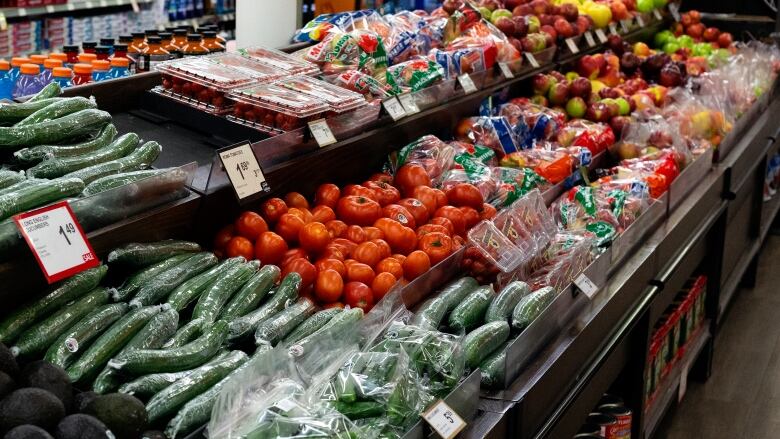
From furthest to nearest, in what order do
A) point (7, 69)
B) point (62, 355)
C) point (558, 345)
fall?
point (7, 69) < point (558, 345) < point (62, 355)

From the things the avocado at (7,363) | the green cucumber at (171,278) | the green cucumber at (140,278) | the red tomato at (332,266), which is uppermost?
the avocado at (7,363)

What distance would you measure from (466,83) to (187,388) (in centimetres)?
214

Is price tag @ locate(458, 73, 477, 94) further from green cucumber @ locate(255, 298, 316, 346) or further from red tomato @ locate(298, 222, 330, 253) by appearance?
green cucumber @ locate(255, 298, 316, 346)

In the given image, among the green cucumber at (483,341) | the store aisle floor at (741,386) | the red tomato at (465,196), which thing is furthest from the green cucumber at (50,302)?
the store aisle floor at (741,386)

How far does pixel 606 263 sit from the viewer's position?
105 inches

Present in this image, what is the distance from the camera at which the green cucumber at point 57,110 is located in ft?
7.11

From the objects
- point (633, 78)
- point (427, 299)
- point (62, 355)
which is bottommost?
point (633, 78)

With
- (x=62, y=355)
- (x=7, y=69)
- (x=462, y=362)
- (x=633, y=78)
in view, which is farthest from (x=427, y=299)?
(x=633, y=78)

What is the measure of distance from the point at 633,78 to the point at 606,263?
103 inches

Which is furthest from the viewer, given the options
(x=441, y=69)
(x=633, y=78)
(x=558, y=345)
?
(x=633, y=78)

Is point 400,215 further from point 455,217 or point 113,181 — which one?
point 113,181

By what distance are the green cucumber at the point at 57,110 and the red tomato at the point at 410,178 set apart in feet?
3.20

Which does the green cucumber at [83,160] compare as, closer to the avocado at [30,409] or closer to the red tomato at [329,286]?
the red tomato at [329,286]

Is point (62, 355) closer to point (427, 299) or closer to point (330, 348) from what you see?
point (330, 348)
